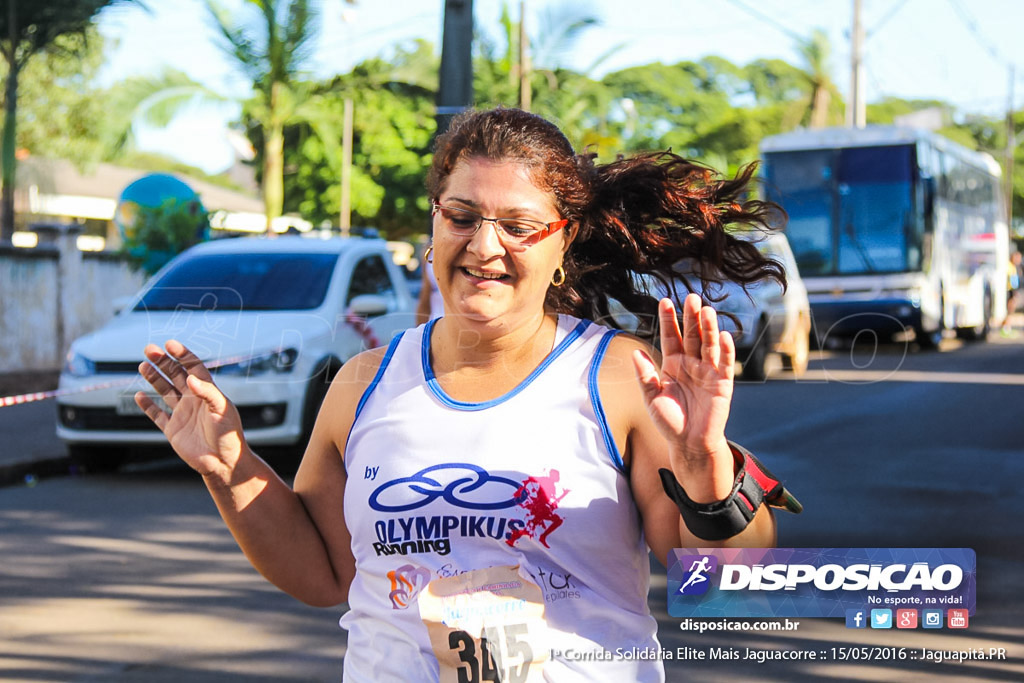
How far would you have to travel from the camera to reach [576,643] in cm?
236

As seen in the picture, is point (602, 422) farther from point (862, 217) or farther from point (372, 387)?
point (862, 217)

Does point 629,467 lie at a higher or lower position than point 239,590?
higher

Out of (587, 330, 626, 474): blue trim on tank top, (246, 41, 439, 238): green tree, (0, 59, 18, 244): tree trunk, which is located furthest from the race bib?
(246, 41, 439, 238): green tree

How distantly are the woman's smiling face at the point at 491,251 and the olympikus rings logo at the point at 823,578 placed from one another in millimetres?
576

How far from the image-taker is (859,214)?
2180 cm

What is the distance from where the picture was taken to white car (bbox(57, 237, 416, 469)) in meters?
9.03

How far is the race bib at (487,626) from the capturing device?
2312 millimetres

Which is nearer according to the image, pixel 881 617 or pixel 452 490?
pixel 452 490

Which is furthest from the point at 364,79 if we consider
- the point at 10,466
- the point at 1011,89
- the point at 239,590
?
the point at 1011,89

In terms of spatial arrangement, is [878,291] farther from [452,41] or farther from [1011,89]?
[1011,89]

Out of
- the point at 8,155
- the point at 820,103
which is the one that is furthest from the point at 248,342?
the point at 820,103

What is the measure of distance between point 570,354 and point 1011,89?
63.1 meters

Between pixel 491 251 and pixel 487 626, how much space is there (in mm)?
697

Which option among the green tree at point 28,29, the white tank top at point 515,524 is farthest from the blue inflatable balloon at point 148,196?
the white tank top at point 515,524
